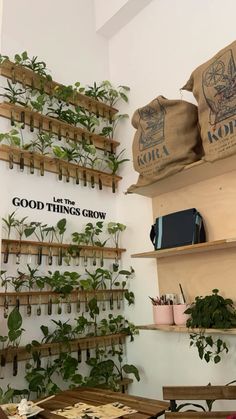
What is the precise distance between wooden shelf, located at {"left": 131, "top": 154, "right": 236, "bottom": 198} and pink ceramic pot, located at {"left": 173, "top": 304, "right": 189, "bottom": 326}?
2.69 feet

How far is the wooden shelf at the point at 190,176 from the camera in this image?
203 centimetres

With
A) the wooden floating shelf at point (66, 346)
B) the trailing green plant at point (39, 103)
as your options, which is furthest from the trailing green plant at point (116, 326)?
the trailing green plant at point (39, 103)

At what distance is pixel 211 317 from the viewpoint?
1894 millimetres

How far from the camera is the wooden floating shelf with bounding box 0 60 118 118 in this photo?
97.6 inches

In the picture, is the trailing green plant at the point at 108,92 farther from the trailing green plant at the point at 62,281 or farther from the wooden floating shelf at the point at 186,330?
the wooden floating shelf at the point at 186,330

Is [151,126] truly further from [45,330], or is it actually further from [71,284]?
[45,330]

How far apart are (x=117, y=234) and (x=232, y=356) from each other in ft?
4.31

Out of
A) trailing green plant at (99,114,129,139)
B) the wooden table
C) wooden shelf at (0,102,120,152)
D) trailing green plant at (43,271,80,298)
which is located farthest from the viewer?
trailing green plant at (99,114,129,139)

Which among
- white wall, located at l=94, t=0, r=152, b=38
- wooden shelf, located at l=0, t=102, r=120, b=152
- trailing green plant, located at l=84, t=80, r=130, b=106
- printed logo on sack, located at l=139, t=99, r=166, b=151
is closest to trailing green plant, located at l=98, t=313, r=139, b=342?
printed logo on sack, located at l=139, t=99, r=166, b=151

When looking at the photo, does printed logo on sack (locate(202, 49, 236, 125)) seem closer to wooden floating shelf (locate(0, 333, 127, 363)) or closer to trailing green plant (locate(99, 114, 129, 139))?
trailing green plant (locate(99, 114, 129, 139))

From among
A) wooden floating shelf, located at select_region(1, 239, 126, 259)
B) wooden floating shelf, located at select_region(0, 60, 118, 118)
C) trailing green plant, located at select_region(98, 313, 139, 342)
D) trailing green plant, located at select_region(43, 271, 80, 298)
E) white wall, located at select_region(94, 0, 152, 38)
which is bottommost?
trailing green plant, located at select_region(98, 313, 139, 342)

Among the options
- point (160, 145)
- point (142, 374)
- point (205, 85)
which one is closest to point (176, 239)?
point (160, 145)

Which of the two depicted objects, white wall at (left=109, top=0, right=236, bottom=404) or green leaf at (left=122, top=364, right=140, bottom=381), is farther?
green leaf at (left=122, top=364, right=140, bottom=381)

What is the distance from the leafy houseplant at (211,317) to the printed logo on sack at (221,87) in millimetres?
1026
